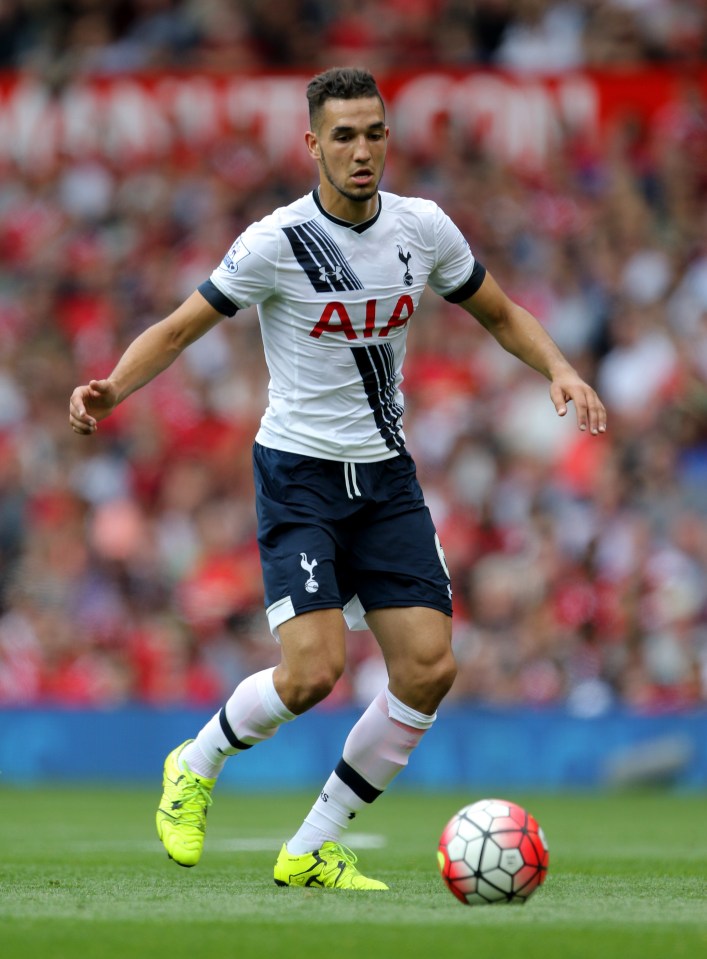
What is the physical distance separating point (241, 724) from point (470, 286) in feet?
6.32

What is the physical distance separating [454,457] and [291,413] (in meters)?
8.03

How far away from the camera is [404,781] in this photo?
13.8 m

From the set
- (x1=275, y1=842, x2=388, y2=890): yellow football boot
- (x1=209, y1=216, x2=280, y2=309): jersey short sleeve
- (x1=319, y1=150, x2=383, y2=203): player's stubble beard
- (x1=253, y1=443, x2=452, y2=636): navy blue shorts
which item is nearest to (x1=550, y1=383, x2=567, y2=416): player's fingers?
(x1=253, y1=443, x2=452, y2=636): navy blue shorts

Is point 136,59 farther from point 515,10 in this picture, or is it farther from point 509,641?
point 509,641

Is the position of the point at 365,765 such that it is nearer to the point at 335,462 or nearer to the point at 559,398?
the point at 335,462

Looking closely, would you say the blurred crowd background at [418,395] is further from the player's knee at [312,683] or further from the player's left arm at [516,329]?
the player's knee at [312,683]

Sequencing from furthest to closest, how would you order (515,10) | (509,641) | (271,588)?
(515,10) < (509,641) < (271,588)

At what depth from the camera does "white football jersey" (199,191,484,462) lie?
21.4 feet

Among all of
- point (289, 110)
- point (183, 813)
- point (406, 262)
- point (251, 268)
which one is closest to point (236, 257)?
point (251, 268)

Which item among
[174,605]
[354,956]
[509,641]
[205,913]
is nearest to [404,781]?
[509,641]

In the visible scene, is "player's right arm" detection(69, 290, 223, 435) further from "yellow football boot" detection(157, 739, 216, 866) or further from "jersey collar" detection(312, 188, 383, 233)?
"yellow football boot" detection(157, 739, 216, 866)

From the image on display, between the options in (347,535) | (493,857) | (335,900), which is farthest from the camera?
(347,535)

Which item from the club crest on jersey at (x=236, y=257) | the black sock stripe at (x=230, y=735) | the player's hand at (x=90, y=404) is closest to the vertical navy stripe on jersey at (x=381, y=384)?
the club crest on jersey at (x=236, y=257)

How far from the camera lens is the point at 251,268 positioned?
6473 millimetres
